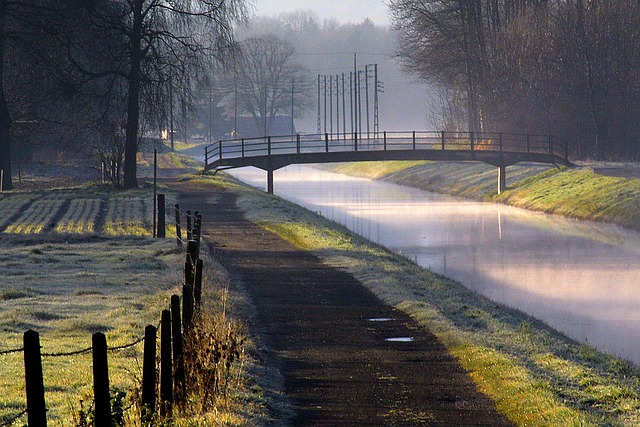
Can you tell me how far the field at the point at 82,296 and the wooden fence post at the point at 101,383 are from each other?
0.45 metres

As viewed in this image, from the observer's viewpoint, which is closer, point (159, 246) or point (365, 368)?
point (365, 368)

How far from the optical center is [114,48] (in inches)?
1746

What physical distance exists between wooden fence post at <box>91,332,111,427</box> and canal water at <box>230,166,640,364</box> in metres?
11.5

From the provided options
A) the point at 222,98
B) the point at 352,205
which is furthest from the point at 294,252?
the point at 222,98

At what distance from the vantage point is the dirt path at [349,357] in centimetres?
1103

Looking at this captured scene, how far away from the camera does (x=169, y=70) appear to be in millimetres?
44406

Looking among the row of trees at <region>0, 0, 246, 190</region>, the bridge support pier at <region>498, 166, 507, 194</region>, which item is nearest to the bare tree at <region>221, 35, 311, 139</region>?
the bridge support pier at <region>498, 166, 507, 194</region>

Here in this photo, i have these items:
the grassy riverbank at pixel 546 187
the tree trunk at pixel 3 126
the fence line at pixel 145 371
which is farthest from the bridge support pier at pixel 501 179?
the fence line at pixel 145 371

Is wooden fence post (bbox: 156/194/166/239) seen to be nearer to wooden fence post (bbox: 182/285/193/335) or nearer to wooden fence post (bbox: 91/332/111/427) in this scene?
wooden fence post (bbox: 182/285/193/335)

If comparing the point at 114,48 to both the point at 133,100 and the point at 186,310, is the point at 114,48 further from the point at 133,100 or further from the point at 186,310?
the point at 186,310

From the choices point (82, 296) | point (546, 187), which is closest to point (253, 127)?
point (546, 187)

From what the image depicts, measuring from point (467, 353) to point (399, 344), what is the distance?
110cm

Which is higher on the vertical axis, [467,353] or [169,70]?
[169,70]

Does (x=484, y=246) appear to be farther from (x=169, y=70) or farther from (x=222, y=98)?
(x=222, y=98)
